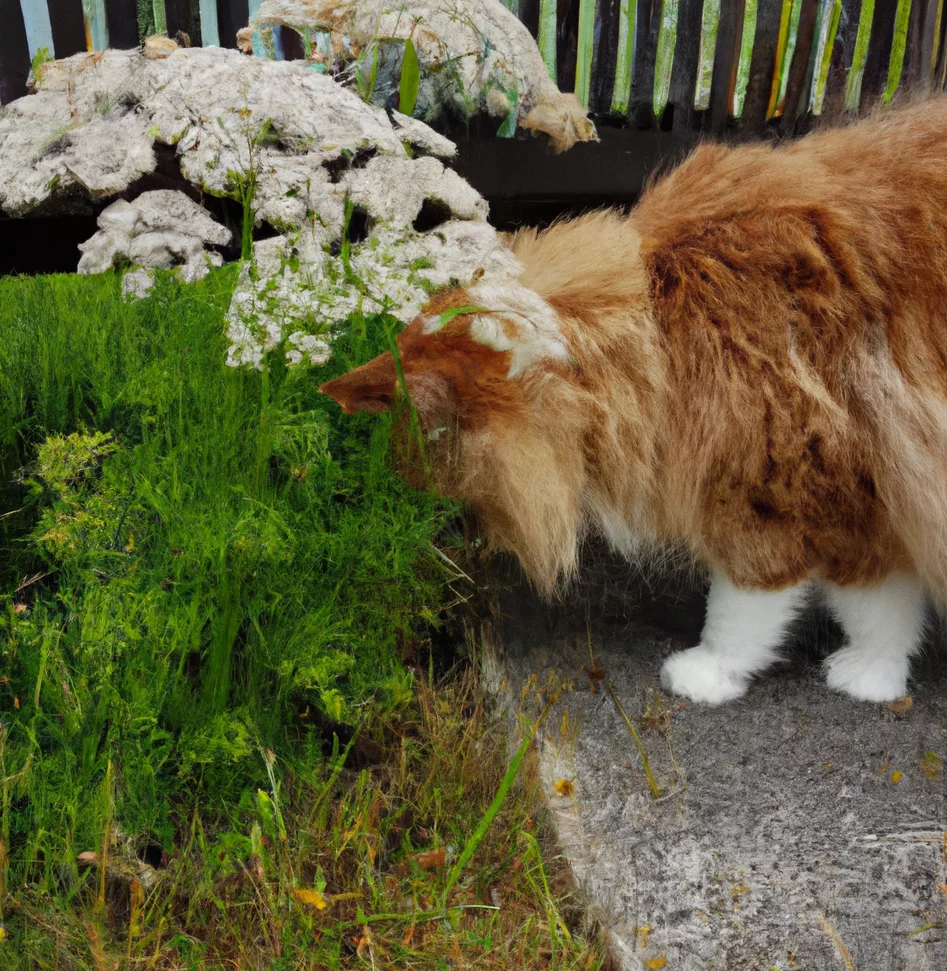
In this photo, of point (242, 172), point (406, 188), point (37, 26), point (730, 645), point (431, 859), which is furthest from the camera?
point (37, 26)

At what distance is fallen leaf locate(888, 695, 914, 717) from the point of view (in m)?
2.21

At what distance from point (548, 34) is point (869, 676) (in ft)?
8.92

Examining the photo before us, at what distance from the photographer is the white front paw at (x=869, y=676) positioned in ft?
7.39

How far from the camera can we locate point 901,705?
2.23 meters

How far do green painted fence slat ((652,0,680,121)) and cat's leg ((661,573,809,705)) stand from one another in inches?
93.2

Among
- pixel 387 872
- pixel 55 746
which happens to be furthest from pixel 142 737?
pixel 387 872

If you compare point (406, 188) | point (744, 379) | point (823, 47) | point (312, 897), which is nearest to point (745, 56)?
point (823, 47)

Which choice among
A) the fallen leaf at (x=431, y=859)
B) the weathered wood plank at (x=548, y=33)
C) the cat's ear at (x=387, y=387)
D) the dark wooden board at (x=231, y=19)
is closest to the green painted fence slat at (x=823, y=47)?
the weathered wood plank at (x=548, y=33)

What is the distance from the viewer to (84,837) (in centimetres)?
153

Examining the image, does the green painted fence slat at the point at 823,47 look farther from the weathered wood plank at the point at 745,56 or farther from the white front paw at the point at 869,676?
the white front paw at the point at 869,676

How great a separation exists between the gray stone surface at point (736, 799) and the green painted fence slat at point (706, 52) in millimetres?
2316

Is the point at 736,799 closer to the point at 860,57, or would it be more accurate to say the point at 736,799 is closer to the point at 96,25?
the point at 860,57

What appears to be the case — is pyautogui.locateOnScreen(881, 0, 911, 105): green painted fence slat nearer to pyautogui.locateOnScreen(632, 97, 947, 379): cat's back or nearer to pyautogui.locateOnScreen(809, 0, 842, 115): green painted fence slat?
pyautogui.locateOnScreen(809, 0, 842, 115): green painted fence slat

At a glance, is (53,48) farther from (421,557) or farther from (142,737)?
(142,737)
